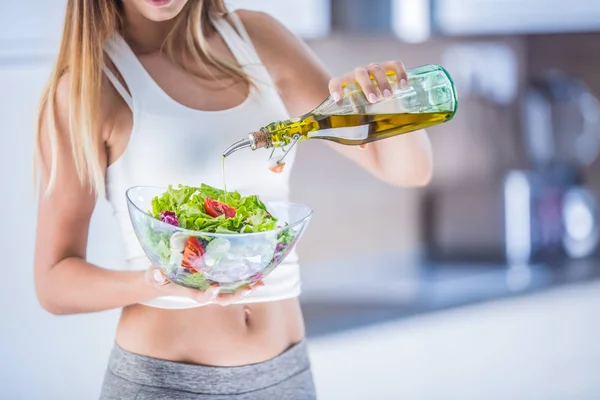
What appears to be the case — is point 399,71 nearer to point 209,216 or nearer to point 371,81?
point 371,81

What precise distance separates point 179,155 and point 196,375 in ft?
0.97

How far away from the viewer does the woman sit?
108 cm

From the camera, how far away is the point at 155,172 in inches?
43.5

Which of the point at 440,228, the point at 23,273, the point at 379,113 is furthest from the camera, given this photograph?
the point at 440,228

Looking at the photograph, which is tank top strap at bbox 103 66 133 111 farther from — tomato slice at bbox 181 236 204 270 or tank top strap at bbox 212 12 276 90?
tomato slice at bbox 181 236 204 270

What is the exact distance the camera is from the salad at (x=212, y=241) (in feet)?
2.85

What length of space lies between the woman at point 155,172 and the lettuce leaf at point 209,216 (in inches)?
5.7

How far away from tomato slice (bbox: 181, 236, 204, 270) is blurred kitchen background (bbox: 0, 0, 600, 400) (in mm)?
630

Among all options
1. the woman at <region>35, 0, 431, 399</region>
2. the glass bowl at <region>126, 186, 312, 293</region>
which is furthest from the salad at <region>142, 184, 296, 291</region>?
the woman at <region>35, 0, 431, 399</region>

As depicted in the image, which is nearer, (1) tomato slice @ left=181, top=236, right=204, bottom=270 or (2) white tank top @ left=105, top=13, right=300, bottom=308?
(1) tomato slice @ left=181, top=236, right=204, bottom=270

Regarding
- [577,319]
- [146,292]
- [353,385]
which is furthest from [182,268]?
[577,319]

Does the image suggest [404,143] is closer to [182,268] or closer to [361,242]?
[182,268]

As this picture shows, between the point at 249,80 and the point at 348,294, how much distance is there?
53.5 inches

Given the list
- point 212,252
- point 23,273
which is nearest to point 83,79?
point 212,252
